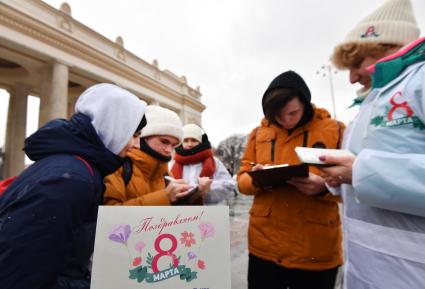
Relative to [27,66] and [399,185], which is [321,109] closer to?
[399,185]

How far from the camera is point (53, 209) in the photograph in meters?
0.78

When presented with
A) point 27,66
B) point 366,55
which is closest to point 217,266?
point 366,55

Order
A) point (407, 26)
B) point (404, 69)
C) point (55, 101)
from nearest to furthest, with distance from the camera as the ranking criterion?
1. point (404, 69)
2. point (407, 26)
3. point (55, 101)

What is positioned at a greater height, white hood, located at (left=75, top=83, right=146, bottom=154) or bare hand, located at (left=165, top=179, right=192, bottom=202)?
white hood, located at (left=75, top=83, right=146, bottom=154)

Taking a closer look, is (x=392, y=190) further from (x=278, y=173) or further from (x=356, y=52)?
(x=356, y=52)

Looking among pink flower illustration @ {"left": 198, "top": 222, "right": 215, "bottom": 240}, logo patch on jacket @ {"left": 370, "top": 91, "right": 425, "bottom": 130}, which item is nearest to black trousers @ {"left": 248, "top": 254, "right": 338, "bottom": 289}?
pink flower illustration @ {"left": 198, "top": 222, "right": 215, "bottom": 240}

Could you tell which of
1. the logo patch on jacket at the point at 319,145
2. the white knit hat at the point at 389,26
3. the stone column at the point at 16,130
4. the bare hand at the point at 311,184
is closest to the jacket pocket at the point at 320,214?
the bare hand at the point at 311,184

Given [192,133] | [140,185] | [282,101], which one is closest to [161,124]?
[140,185]

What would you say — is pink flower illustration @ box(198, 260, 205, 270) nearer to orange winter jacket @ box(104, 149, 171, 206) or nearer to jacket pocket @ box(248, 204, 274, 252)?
orange winter jacket @ box(104, 149, 171, 206)

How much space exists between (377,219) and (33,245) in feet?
4.09

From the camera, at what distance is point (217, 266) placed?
0.86 meters

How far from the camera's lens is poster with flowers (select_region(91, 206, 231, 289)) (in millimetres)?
804

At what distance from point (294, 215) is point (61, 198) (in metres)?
1.31

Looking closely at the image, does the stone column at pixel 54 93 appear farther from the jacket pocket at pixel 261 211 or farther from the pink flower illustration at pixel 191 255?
the pink flower illustration at pixel 191 255
